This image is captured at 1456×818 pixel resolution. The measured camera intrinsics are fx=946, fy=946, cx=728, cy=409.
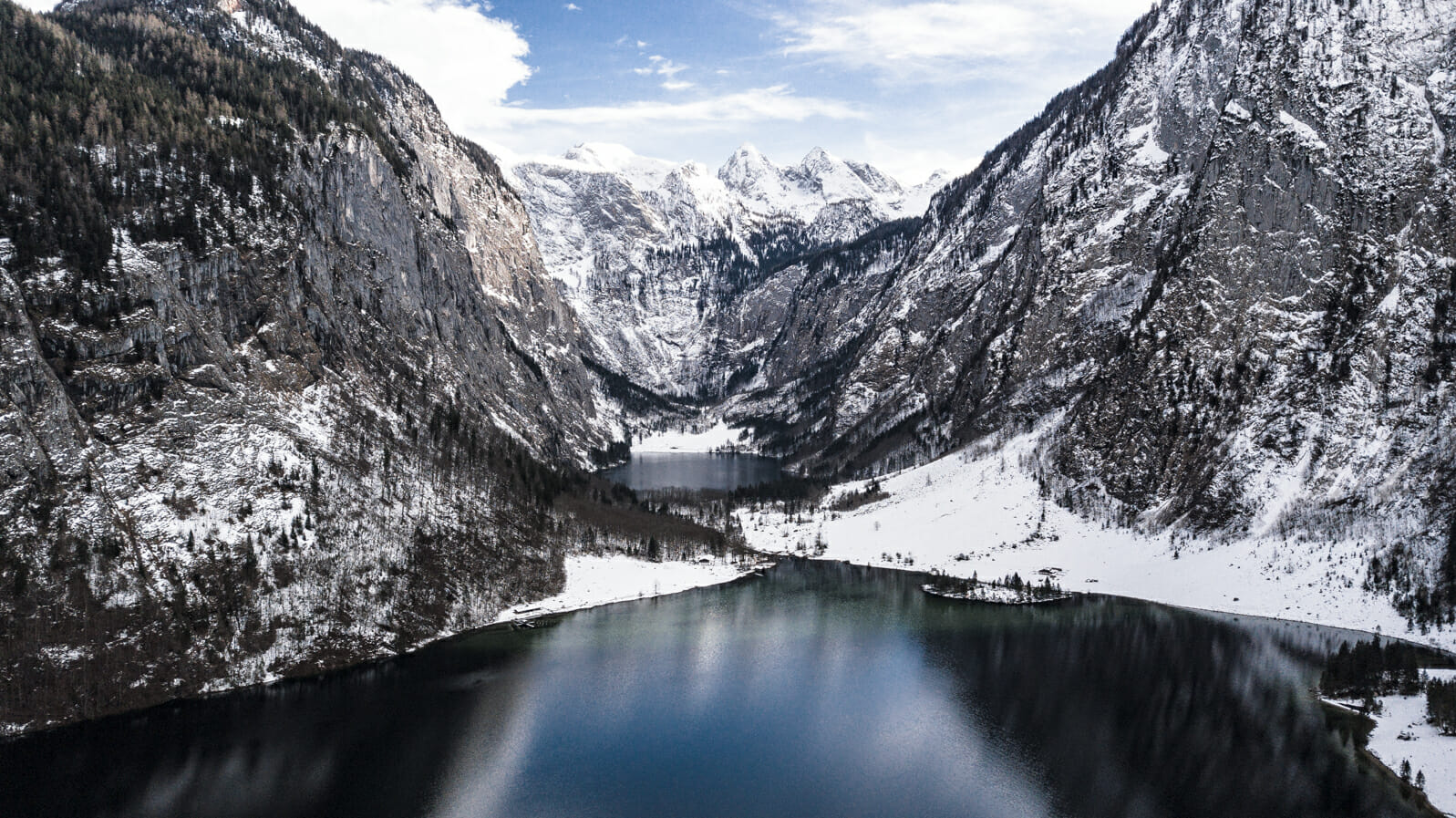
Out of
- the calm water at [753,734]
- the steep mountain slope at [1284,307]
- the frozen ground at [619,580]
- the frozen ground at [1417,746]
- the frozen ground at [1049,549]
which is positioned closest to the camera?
the frozen ground at [1417,746]

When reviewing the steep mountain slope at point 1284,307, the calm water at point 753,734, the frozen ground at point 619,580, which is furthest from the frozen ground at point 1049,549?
the frozen ground at point 619,580

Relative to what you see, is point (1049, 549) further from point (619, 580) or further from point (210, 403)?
point (210, 403)

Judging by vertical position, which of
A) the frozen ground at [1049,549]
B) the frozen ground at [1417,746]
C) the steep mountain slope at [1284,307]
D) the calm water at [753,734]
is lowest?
the calm water at [753,734]

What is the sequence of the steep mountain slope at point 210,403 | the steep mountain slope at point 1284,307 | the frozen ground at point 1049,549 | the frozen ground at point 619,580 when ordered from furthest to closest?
the frozen ground at point 619,580 < the steep mountain slope at point 1284,307 < the frozen ground at point 1049,549 < the steep mountain slope at point 210,403

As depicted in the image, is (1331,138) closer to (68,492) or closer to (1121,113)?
(1121,113)

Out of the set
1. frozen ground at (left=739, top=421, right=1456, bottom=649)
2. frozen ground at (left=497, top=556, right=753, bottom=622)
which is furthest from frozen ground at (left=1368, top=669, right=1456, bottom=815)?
frozen ground at (left=497, top=556, right=753, bottom=622)

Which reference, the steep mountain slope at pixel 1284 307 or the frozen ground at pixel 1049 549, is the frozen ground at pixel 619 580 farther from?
the steep mountain slope at pixel 1284 307

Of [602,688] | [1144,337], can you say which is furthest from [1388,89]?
[602,688]
